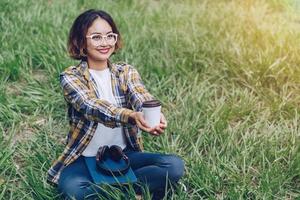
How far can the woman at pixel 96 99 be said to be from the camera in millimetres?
2850

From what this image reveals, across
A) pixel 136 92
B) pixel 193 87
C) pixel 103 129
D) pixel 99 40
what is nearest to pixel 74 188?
pixel 103 129

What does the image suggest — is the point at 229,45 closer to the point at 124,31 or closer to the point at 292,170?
the point at 124,31

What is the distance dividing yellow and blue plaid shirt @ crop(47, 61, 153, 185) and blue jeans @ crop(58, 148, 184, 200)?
0.06 metres

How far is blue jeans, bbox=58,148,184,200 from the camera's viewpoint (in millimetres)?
2842

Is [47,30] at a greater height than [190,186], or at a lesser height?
greater

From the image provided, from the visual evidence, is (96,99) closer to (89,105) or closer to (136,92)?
(89,105)

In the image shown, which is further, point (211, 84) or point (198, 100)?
point (211, 84)

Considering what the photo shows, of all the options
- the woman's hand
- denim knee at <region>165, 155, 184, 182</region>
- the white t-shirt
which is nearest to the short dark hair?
the white t-shirt

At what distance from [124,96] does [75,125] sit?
0.29 meters

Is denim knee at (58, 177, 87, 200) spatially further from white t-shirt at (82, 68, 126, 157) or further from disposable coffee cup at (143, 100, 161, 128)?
disposable coffee cup at (143, 100, 161, 128)

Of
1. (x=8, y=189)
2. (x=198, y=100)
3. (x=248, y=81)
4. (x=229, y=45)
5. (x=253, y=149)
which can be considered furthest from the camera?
(x=229, y=45)

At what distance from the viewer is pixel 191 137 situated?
11.8ft

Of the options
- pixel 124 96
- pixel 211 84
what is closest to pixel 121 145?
pixel 124 96

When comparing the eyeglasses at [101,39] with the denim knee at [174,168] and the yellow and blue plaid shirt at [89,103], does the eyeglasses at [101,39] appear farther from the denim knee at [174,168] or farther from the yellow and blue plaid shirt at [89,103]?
the denim knee at [174,168]
